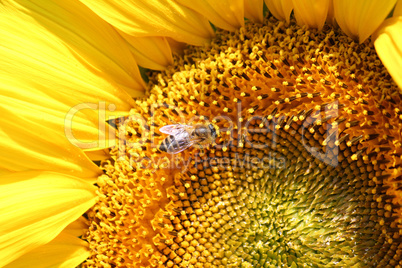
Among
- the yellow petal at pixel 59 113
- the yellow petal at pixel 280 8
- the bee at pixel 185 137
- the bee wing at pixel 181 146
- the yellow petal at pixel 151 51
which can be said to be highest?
the yellow petal at pixel 280 8

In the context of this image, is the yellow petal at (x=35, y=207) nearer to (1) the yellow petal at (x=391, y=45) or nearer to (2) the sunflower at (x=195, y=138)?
(2) the sunflower at (x=195, y=138)

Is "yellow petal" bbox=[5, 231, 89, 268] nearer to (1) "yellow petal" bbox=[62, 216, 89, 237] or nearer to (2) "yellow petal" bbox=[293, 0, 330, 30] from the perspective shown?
→ (1) "yellow petal" bbox=[62, 216, 89, 237]

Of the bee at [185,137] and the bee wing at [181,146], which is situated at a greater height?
the bee at [185,137]

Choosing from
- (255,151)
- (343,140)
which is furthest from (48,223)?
(343,140)

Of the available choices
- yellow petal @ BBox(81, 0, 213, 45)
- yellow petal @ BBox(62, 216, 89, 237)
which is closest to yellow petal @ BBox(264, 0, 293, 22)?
yellow petal @ BBox(81, 0, 213, 45)

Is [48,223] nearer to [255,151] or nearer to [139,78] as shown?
[139,78]

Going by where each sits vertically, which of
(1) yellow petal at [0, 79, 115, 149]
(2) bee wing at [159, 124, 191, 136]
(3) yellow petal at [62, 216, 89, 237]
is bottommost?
(3) yellow petal at [62, 216, 89, 237]

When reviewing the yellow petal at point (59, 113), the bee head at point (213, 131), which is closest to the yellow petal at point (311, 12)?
the bee head at point (213, 131)
